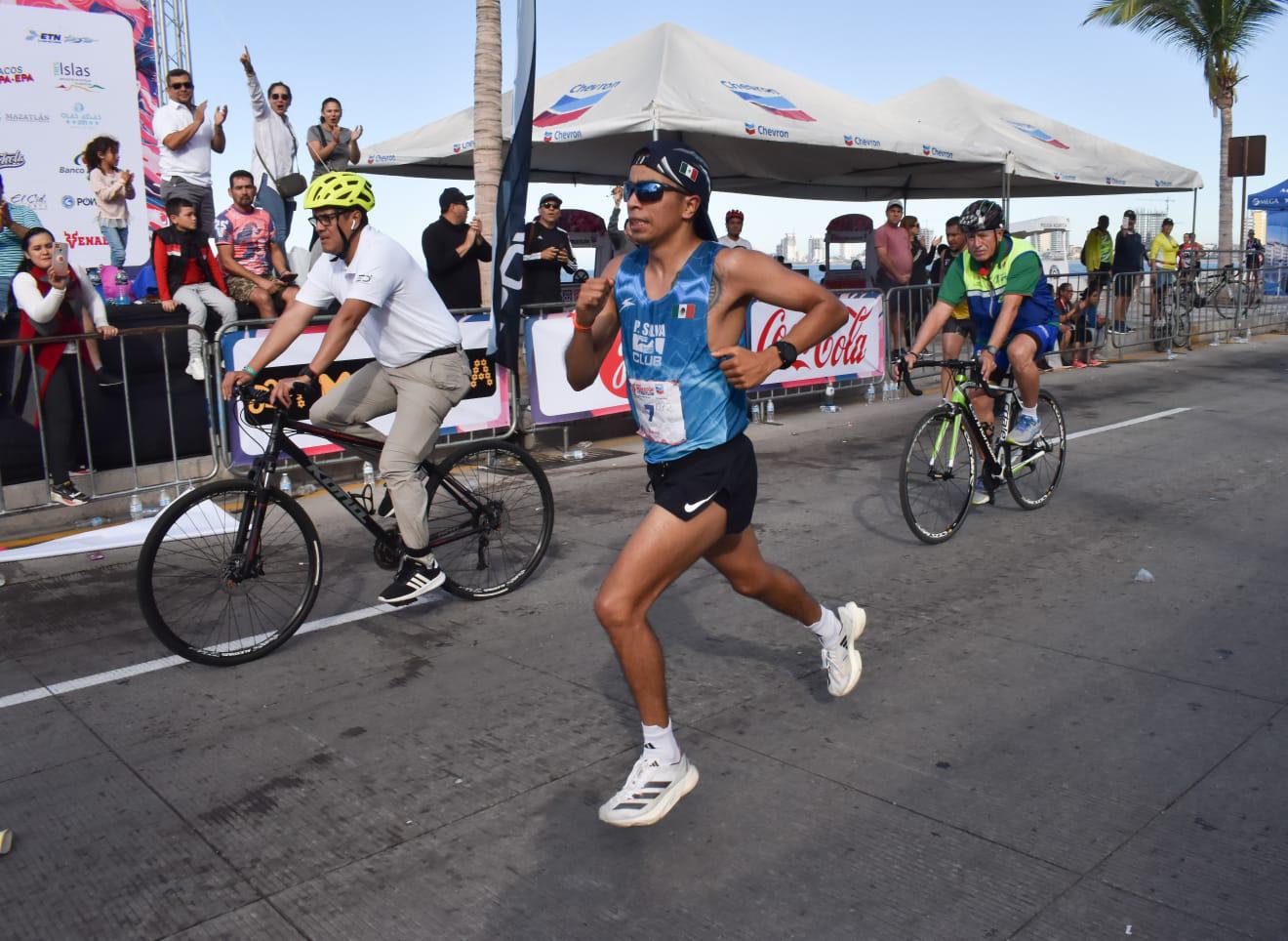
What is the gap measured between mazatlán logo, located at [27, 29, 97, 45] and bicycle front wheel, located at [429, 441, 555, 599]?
956 centimetres

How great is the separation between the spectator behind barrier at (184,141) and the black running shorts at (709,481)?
857 cm

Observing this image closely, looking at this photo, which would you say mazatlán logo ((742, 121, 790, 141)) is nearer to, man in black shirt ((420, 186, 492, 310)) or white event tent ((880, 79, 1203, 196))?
man in black shirt ((420, 186, 492, 310))

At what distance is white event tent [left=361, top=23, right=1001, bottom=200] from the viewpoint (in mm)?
12297

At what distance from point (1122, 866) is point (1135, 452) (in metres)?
7.52

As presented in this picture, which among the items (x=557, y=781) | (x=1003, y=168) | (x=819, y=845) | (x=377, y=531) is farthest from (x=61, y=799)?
(x=1003, y=168)

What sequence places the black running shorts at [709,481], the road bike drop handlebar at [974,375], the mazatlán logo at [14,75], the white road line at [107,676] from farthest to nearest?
the mazatlán logo at [14,75] < the road bike drop handlebar at [974,375] < the white road line at [107,676] < the black running shorts at [709,481]

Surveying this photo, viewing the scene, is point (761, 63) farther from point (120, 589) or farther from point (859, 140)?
point (120, 589)

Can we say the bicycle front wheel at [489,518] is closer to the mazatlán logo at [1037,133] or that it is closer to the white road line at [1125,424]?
the white road line at [1125,424]

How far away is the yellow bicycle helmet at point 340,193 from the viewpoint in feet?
17.8

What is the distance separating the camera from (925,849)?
11.3 ft

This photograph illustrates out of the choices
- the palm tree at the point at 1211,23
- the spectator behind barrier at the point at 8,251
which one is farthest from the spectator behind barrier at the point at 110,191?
the palm tree at the point at 1211,23

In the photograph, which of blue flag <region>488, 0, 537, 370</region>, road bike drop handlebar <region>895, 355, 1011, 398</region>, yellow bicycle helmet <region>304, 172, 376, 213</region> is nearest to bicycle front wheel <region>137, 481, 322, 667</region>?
yellow bicycle helmet <region>304, 172, 376, 213</region>

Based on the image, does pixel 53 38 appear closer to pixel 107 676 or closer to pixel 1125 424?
pixel 107 676

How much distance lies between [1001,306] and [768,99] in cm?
717
